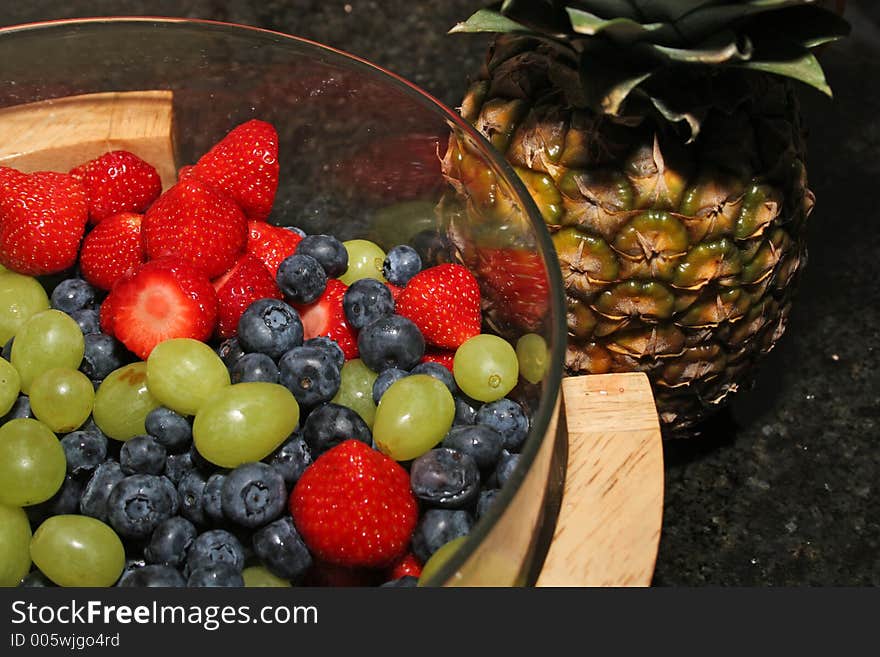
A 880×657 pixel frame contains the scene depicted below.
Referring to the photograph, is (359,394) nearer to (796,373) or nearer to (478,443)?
(478,443)

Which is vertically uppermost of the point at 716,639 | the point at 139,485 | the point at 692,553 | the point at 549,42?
the point at 549,42

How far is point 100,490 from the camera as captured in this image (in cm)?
77

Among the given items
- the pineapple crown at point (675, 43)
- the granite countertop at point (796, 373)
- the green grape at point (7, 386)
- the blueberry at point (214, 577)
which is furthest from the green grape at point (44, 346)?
the granite countertop at point (796, 373)

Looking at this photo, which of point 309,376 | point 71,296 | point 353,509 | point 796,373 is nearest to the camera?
point 353,509

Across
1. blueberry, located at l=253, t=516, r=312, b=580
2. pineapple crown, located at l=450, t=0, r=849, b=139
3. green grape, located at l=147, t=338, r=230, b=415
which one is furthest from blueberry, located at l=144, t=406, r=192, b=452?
pineapple crown, located at l=450, t=0, r=849, b=139

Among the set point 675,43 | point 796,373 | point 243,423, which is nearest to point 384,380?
point 243,423

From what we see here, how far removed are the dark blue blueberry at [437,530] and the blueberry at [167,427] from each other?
7.9 inches

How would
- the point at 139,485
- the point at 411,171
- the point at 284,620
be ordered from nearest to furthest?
the point at 284,620 → the point at 139,485 → the point at 411,171

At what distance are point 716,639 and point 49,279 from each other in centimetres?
66

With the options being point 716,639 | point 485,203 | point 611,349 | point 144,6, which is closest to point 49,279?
point 485,203

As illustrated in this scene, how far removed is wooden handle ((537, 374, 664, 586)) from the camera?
2.46 ft

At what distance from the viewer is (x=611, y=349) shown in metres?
0.97

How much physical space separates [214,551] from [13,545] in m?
0.14

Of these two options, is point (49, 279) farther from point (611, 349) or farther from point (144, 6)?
point (144, 6)
